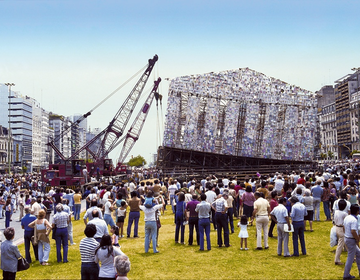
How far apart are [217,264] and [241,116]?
5520 centimetres

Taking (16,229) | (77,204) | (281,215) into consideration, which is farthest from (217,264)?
(16,229)

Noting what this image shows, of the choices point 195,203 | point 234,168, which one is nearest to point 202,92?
point 234,168

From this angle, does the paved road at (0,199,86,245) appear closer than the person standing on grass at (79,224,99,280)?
No

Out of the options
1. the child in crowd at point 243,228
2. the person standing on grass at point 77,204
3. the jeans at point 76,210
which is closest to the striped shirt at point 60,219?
the child in crowd at point 243,228

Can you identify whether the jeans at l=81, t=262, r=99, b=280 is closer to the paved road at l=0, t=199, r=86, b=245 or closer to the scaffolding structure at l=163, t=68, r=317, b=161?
the paved road at l=0, t=199, r=86, b=245

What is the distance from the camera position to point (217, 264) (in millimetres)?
13711

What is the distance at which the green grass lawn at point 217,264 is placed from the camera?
1259cm

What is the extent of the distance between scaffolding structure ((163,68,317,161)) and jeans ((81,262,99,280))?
56406 mm

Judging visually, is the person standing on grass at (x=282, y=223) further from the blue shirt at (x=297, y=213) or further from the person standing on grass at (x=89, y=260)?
the person standing on grass at (x=89, y=260)

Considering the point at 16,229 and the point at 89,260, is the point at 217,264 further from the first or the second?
the point at 16,229

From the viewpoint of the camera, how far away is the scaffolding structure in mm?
65625

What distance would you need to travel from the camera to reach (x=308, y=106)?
68562 millimetres

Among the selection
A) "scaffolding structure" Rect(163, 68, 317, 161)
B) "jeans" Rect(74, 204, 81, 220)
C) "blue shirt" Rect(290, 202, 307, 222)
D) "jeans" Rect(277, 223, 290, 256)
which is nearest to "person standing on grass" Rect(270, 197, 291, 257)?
"jeans" Rect(277, 223, 290, 256)

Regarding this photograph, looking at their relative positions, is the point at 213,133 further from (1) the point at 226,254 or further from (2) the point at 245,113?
(1) the point at 226,254
